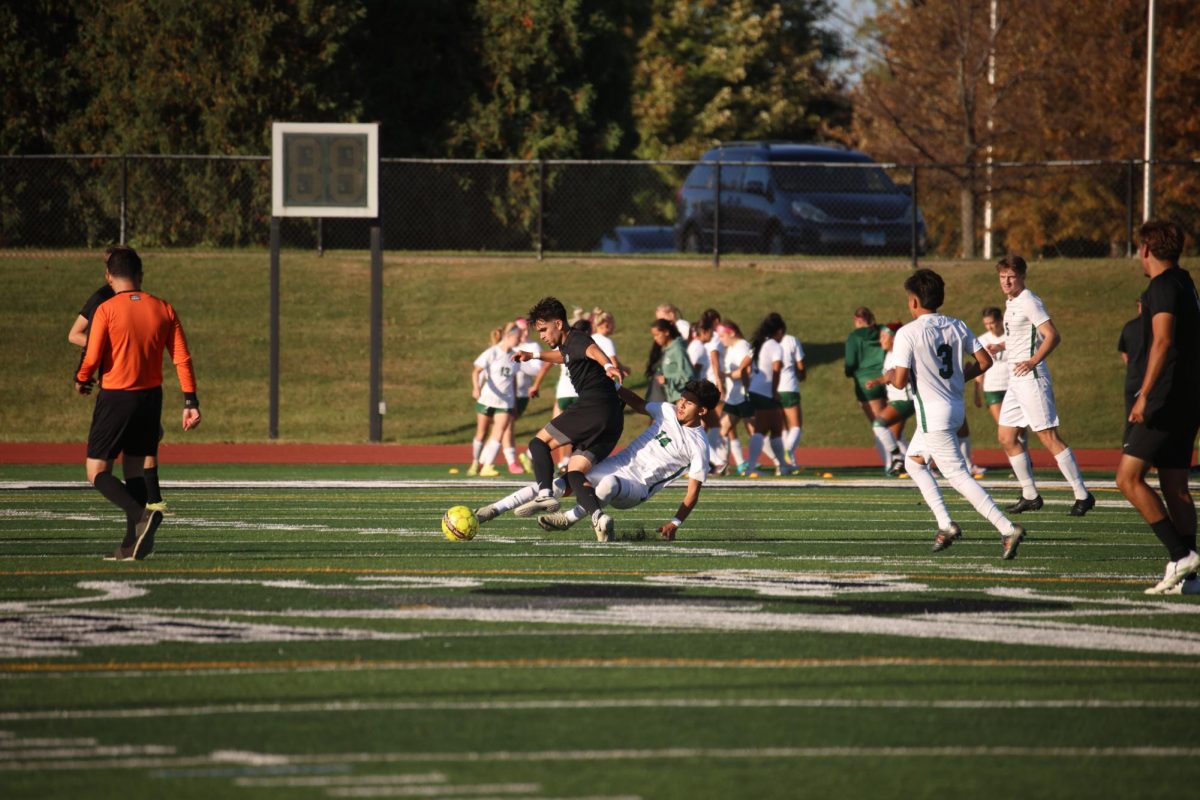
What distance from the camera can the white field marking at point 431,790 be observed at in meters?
5.19

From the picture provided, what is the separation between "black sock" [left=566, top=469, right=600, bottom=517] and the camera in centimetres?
1223

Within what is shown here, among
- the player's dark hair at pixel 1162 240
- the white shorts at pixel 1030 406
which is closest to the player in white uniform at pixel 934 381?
the player's dark hair at pixel 1162 240

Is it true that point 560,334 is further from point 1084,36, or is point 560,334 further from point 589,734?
point 1084,36

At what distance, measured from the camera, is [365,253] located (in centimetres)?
3412

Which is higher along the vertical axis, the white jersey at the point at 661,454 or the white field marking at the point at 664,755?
the white jersey at the point at 661,454

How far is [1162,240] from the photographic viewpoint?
31.5 ft

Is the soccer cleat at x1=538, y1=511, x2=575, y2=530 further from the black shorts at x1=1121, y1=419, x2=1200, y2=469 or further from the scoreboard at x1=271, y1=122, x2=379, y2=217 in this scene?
the scoreboard at x1=271, y1=122, x2=379, y2=217

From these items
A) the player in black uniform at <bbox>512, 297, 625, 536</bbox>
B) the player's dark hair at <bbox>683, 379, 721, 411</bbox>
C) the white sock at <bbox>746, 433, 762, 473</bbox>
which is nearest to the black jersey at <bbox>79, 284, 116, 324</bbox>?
the player in black uniform at <bbox>512, 297, 625, 536</bbox>

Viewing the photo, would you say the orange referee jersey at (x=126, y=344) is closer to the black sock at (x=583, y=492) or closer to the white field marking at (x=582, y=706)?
the black sock at (x=583, y=492)

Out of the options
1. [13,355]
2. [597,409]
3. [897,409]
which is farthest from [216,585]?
[13,355]

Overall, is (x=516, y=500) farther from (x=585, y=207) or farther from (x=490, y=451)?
(x=585, y=207)

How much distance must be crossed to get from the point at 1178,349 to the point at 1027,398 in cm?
545

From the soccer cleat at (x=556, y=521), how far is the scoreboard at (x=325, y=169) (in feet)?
41.3

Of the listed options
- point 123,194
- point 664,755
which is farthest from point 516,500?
point 123,194
